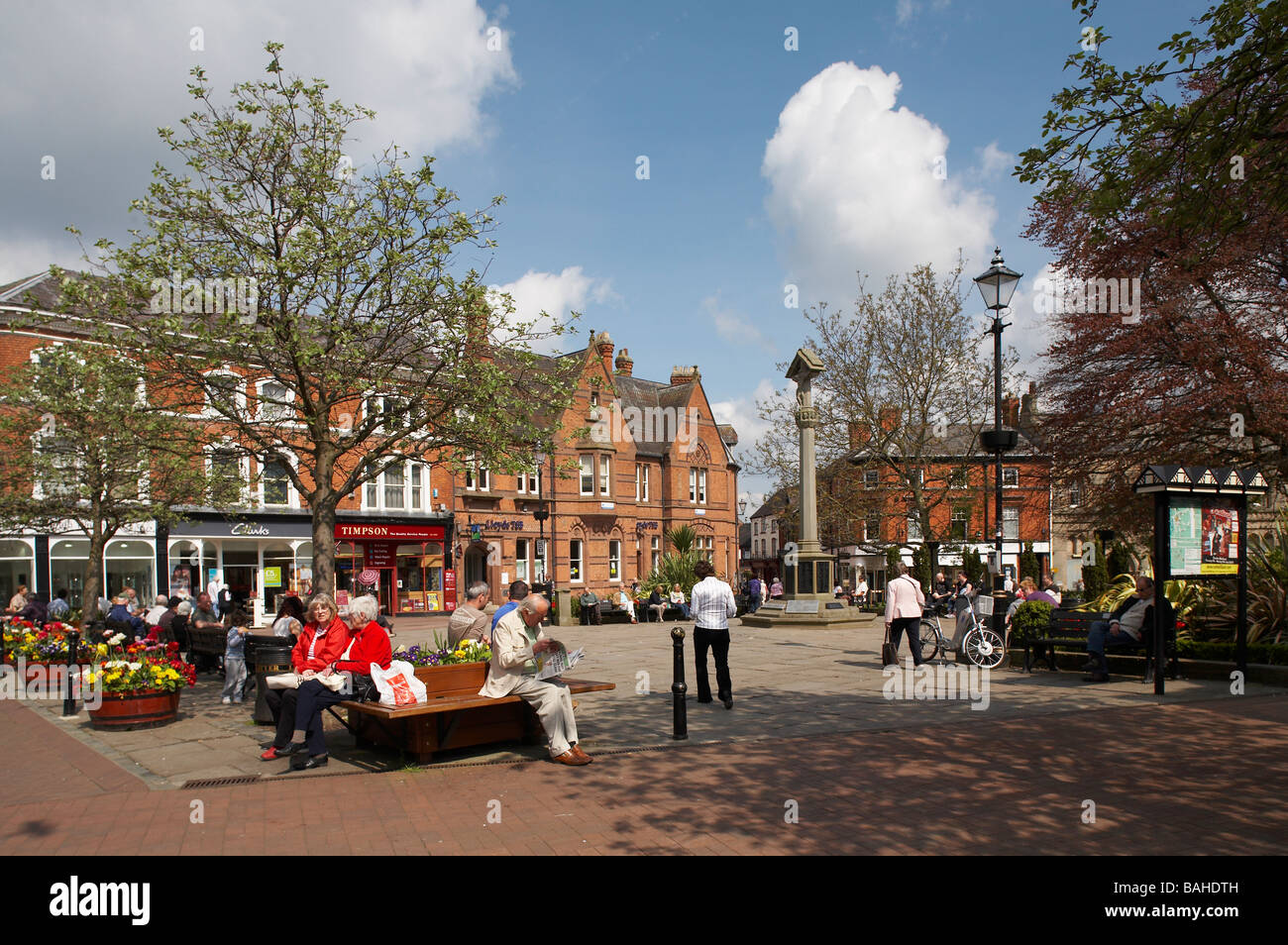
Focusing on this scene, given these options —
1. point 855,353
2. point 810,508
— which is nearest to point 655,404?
point 855,353

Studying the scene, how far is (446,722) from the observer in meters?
7.92

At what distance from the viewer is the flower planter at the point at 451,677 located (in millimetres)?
8484

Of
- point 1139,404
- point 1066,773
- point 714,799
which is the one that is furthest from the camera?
point 1139,404

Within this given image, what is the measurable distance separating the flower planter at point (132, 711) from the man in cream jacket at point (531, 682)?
4.50 meters

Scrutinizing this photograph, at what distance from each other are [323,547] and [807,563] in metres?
16.3

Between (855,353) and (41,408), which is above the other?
(855,353)

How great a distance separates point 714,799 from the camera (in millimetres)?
6434

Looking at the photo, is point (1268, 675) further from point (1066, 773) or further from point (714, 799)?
point (714, 799)

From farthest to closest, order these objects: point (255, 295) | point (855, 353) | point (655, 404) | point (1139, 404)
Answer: point (655, 404)
point (855, 353)
point (1139, 404)
point (255, 295)

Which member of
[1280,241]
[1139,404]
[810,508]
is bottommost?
A: [810,508]

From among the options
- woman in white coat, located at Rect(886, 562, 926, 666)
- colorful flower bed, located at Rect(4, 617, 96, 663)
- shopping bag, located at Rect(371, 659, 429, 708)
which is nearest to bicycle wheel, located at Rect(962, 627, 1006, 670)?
woman in white coat, located at Rect(886, 562, 926, 666)

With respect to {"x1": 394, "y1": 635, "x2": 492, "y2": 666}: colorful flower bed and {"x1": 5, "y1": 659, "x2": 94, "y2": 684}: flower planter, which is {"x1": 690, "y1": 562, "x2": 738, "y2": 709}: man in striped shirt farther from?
{"x1": 5, "y1": 659, "x2": 94, "y2": 684}: flower planter

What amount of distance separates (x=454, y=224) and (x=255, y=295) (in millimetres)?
2349

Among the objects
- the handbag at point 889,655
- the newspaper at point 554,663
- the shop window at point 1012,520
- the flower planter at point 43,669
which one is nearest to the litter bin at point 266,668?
the newspaper at point 554,663
